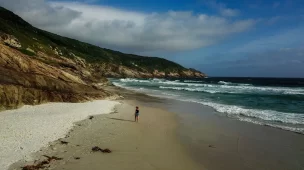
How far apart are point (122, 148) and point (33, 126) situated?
22.5 ft

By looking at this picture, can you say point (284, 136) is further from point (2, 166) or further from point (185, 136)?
point (2, 166)

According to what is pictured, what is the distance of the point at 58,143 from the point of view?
46.3 ft

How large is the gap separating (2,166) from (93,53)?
17374cm

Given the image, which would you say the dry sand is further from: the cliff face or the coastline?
the cliff face

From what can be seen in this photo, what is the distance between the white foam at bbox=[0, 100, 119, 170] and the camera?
12.5 metres

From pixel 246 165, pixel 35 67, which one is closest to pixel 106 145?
pixel 246 165

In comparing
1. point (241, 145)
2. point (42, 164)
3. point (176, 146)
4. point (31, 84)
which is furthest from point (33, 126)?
Answer: point (241, 145)

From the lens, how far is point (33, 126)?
1706 cm

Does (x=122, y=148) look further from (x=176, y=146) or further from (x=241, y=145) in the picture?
(x=241, y=145)

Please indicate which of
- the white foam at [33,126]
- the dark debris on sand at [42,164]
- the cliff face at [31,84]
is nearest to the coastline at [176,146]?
the dark debris on sand at [42,164]

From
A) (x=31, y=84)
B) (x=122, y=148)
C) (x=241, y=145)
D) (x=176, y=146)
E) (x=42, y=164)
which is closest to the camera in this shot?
(x=42, y=164)

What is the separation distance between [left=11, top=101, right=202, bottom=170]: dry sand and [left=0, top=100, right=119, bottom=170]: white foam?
72 centimetres

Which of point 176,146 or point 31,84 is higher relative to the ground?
point 31,84

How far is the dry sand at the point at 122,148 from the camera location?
1153 cm
